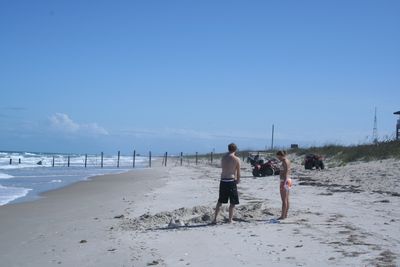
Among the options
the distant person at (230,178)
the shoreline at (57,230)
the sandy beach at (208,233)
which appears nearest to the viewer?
the sandy beach at (208,233)

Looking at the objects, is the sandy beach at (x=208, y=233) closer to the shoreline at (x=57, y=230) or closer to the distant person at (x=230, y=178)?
the shoreline at (x=57, y=230)

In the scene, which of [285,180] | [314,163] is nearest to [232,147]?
[285,180]

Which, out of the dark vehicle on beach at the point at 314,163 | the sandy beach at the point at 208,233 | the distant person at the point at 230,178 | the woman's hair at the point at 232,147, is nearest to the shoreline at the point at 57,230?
the sandy beach at the point at 208,233

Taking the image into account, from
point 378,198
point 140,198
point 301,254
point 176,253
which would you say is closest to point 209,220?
point 176,253

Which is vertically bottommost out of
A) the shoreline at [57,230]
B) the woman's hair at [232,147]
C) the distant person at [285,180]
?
the shoreline at [57,230]

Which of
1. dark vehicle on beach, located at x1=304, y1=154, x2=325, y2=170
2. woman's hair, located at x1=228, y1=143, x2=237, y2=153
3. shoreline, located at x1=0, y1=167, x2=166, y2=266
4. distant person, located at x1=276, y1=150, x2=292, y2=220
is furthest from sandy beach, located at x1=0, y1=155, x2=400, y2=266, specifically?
dark vehicle on beach, located at x1=304, y1=154, x2=325, y2=170

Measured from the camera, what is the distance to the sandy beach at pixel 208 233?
830 centimetres

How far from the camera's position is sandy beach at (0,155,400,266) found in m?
8.30

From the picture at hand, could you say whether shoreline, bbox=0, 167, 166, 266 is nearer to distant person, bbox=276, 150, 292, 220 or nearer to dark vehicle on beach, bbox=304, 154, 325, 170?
distant person, bbox=276, 150, 292, 220

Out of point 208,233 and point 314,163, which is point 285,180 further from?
point 314,163

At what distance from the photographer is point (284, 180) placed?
41.0 feet

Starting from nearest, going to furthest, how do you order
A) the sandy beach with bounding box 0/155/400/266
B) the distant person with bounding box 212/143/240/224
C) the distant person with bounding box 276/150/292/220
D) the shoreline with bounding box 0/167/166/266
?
the sandy beach with bounding box 0/155/400/266 < the shoreline with bounding box 0/167/166/266 < the distant person with bounding box 212/143/240/224 < the distant person with bounding box 276/150/292/220

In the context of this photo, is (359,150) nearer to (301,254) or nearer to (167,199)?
(167,199)

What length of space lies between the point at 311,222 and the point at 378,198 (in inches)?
209
